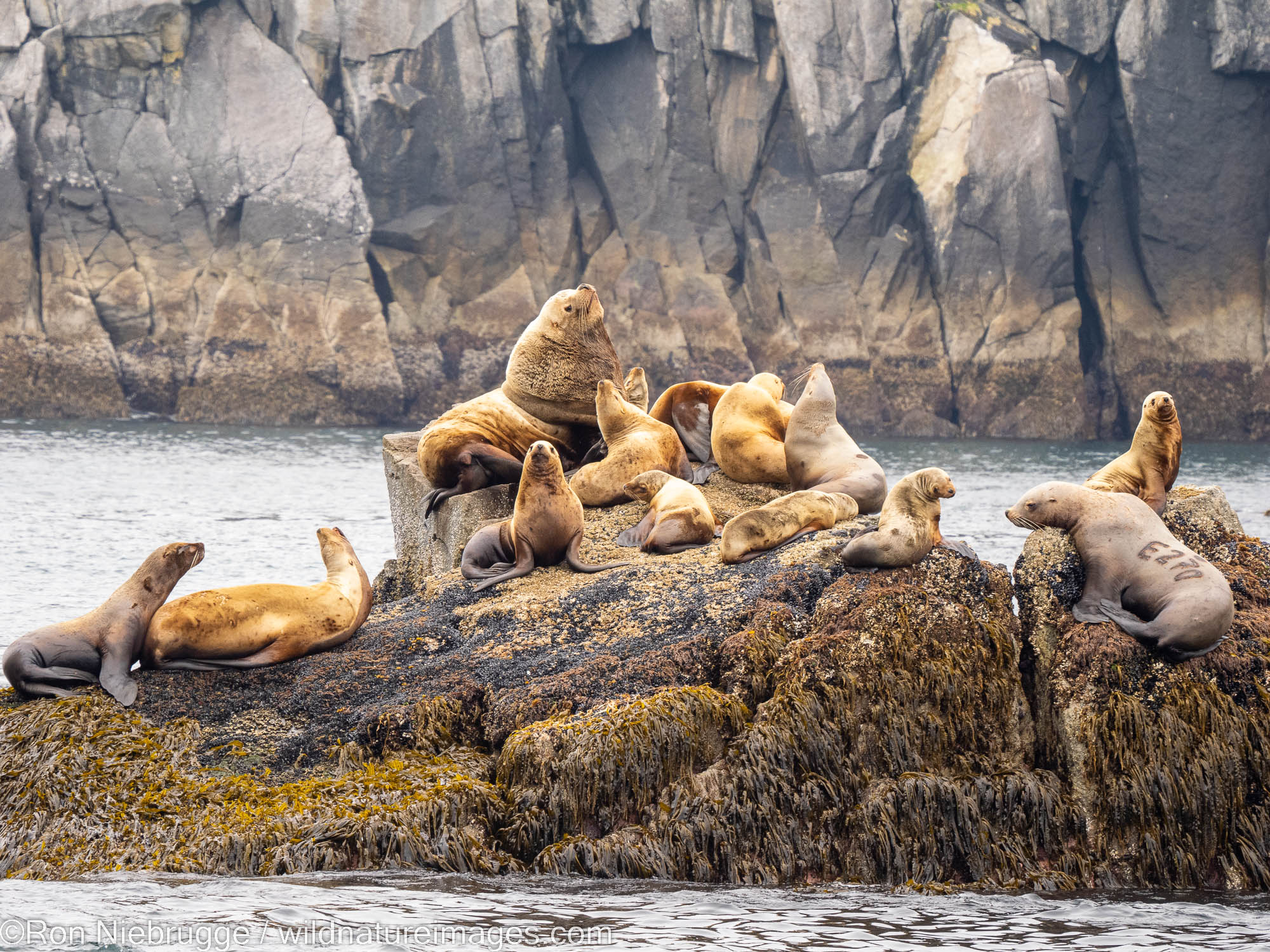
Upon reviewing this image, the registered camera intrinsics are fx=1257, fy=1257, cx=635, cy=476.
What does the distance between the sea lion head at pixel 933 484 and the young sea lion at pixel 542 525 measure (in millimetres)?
1779

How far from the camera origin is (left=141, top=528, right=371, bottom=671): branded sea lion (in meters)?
6.21

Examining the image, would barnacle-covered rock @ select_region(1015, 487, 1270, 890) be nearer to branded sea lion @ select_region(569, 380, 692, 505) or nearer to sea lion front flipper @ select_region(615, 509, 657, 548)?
sea lion front flipper @ select_region(615, 509, 657, 548)

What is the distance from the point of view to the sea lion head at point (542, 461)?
288 inches

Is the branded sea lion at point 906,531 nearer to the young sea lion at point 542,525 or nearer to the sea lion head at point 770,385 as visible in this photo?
the young sea lion at point 542,525

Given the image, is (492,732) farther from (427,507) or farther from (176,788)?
(427,507)

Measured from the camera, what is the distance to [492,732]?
571 cm

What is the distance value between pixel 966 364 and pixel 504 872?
4218 cm

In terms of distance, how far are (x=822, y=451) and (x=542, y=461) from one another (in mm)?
2169

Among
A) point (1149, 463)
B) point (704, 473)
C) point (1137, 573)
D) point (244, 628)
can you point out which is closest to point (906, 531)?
point (1137, 573)

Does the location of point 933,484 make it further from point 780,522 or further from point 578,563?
point 578,563

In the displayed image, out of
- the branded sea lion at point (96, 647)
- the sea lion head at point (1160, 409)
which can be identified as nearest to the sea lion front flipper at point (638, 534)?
the branded sea lion at point (96, 647)

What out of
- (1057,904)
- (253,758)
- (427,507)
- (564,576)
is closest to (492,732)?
(253,758)

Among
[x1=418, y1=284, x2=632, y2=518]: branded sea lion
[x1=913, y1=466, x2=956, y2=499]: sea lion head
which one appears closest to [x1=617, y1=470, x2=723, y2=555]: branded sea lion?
[x1=418, y1=284, x2=632, y2=518]: branded sea lion

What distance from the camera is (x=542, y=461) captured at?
289 inches
